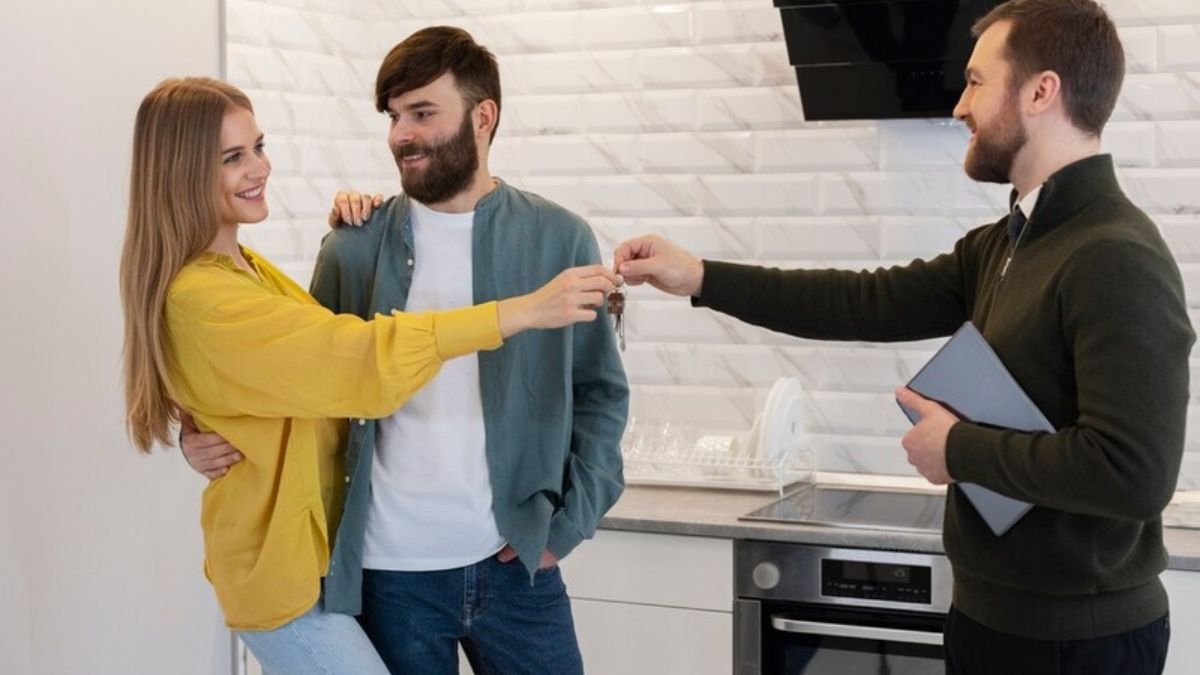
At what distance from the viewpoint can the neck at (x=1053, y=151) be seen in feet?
6.87

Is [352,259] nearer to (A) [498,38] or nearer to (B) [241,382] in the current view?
(B) [241,382]

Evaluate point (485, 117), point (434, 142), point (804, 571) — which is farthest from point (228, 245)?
point (804, 571)

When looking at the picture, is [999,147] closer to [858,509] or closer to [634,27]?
[858,509]

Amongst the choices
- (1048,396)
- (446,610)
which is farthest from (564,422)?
(1048,396)

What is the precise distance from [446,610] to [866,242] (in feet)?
5.25

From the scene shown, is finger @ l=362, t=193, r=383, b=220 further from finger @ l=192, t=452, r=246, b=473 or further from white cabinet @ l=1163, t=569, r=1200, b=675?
white cabinet @ l=1163, t=569, r=1200, b=675

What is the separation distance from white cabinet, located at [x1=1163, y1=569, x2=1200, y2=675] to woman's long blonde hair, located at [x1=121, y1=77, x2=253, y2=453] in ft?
6.14

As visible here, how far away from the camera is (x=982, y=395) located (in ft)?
6.72

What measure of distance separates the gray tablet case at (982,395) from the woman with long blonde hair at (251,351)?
0.49m

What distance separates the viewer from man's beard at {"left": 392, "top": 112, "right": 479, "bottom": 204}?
7.84ft

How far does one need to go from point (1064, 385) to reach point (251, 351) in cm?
112

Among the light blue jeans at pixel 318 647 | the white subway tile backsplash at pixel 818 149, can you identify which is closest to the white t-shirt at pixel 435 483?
the light blue jeans at pixel 318 647

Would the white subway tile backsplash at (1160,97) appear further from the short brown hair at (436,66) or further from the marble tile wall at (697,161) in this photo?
the short brown hair at (436,66)

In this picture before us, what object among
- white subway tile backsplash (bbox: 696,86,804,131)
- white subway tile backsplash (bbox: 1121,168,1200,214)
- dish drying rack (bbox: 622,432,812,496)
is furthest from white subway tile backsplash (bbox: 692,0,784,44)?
dish drying rack (bbox: 622,432,812,496)
